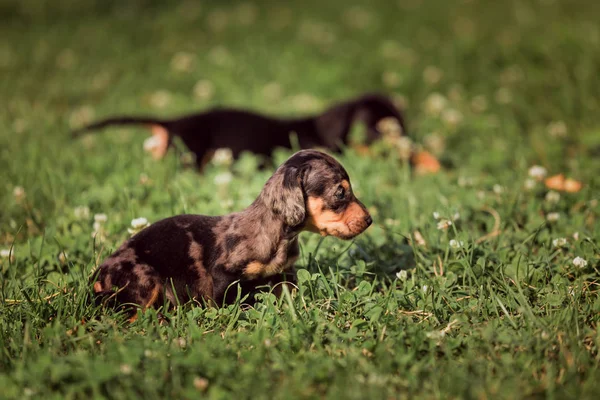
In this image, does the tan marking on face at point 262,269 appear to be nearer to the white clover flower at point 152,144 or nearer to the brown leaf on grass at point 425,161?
the white clover flower at point 152,144

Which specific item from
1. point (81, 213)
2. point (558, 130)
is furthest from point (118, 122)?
point (558, 130)

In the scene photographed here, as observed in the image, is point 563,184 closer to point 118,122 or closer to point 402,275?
point 402,275

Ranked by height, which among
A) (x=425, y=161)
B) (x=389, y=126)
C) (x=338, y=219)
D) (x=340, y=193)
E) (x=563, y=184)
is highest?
(x=340, y=193)

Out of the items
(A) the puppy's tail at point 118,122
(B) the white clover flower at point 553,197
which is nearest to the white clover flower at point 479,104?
(B) the white clover flower at point 553,197

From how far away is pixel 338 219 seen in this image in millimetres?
3244

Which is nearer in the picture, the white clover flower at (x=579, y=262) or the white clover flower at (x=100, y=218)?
the white clover flower at (x=579, y=262)

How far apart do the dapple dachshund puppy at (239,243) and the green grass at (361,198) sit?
143 mm

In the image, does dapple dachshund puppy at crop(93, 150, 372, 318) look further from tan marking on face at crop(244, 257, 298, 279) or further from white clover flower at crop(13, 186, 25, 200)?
white clover flower at crop(13, 186, 25, 200)

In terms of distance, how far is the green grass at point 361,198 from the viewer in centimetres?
271

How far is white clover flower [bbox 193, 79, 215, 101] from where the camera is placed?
7719mm

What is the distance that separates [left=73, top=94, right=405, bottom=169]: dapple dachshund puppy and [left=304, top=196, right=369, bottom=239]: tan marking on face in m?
2.75

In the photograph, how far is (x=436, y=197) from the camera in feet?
15.6

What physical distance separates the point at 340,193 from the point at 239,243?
59 centimetres

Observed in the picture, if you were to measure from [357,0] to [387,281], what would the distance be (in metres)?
8.96
